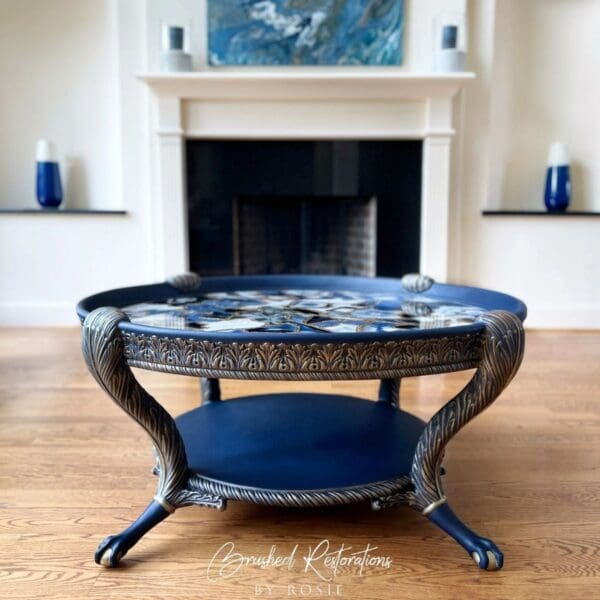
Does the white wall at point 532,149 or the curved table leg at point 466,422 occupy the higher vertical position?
the white wall at point 532,149

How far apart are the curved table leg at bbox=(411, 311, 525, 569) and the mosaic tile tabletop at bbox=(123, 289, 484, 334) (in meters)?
0.12

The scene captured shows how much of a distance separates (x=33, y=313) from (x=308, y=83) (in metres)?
2.03

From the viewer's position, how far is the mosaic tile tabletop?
98 centimetres

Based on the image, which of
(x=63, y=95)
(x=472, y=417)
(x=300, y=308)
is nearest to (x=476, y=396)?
(x=472, y=417)

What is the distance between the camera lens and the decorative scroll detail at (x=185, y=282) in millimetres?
1456

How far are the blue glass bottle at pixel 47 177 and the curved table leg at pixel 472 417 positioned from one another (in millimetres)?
2798

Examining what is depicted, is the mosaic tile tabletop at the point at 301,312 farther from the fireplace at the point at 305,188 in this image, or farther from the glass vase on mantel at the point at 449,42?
the glass vase on mantel at the point at 449,42

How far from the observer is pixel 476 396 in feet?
3.02

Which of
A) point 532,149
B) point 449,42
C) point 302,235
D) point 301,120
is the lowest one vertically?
point 302,235

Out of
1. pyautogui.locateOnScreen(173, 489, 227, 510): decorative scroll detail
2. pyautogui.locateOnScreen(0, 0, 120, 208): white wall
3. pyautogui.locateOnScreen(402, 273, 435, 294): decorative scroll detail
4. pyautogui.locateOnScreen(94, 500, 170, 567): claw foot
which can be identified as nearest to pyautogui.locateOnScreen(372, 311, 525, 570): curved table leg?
pyautogui.locateOnScreen(173, 489, 227, 510): decorative scroll detail

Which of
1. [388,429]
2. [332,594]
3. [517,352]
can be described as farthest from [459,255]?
[332,594]

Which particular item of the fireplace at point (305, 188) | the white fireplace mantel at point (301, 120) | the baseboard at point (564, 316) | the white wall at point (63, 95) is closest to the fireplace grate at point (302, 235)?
the fireplace at point (305, 188)

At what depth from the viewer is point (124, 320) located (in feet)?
2.96

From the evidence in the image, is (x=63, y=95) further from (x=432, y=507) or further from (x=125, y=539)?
(x=432, y=507)
